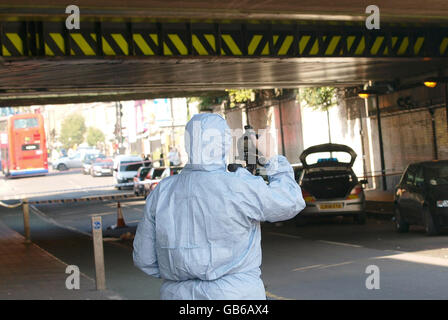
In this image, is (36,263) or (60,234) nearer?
(36,263)

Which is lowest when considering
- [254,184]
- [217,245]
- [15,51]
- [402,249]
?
[402,249]

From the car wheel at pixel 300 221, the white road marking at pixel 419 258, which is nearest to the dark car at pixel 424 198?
the white road marking at pixel 419 258

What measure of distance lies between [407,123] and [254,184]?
27134 mm

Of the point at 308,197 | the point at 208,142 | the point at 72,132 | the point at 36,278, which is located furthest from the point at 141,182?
the point at 72,132

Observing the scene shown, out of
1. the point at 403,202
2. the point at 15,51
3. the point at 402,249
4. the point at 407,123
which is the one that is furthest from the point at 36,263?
the point at 407,123

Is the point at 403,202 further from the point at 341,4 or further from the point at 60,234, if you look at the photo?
the point at 60,234

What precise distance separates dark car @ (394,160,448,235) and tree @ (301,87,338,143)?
57.6ft

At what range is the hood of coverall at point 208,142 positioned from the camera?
437cm

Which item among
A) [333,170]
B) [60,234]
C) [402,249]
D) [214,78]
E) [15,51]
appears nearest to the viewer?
[402,249]

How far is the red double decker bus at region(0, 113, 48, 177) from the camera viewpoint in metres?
59.8

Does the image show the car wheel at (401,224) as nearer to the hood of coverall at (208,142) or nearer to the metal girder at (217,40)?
the metal girder at (217,40)

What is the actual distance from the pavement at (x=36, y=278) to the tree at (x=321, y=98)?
Answer: 769 inches

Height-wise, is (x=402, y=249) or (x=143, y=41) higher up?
(x=143, y=41)

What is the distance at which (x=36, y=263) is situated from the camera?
15.7 meters
